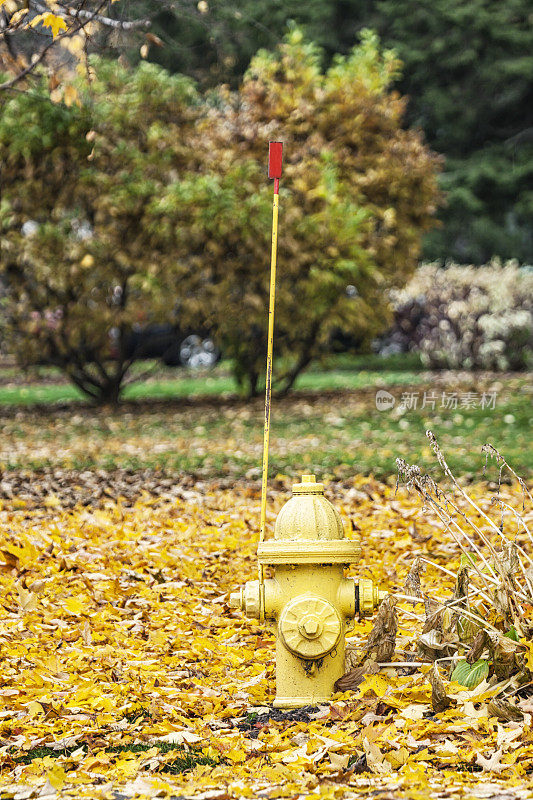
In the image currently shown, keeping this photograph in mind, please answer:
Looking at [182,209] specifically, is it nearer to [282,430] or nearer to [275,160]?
[282,430]

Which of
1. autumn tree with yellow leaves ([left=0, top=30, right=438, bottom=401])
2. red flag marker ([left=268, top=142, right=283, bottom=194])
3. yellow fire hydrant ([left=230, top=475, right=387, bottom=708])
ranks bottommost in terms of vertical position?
yellow fire hydrant ([left=230, top=475, right=387, bottom=708])

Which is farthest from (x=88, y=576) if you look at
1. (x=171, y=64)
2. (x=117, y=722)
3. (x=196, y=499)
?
(x=171, y=64)

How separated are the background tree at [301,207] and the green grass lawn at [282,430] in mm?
1192

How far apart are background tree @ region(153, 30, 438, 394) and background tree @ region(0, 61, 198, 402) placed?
431 millimetres

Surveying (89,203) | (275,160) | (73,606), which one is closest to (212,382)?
(89,203)

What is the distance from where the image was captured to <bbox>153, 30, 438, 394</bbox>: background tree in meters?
12.6

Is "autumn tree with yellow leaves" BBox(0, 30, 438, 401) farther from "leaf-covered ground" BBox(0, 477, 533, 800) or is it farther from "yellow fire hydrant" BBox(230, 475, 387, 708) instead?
"yellow fire hydrant" BBox(230, 475, 387, 708)

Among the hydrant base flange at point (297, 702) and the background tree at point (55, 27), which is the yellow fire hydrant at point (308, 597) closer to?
the hydrant base flange at point (297, 702)

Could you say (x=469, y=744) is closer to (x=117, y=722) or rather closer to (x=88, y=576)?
(x=117, y=722)

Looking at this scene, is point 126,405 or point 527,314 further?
point 527,314

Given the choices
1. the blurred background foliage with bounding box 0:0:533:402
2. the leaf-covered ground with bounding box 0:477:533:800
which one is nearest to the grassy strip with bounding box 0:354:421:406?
the blurred background foliage with bounding box 0:0:533:402

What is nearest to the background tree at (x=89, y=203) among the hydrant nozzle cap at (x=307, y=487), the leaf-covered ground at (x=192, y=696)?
the leaf-covered ground at (x=192, y=696)

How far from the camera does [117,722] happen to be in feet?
12.0

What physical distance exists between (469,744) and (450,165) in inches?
931
